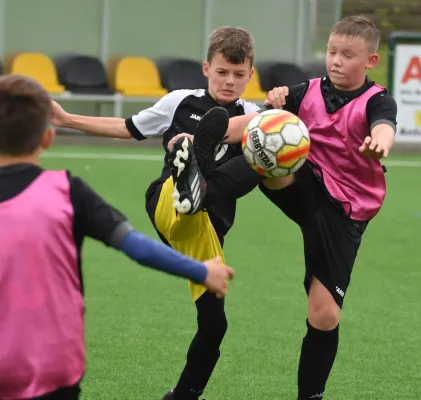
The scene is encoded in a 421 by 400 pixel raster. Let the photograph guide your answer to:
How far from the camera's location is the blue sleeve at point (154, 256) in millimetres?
3385

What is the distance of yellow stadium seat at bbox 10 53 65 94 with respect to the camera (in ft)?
58.4

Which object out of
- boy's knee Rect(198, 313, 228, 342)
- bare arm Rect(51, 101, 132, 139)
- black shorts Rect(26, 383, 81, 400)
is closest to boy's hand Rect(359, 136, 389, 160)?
boy's knee Rect(198, 313, 228, 342)

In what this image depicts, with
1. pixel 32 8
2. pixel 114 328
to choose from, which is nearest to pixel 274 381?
pixel 114 328

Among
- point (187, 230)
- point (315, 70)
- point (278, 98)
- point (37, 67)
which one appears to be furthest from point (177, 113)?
point (315, 70)

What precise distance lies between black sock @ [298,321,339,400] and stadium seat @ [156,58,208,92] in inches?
521

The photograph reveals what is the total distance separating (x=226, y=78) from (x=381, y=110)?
795mm

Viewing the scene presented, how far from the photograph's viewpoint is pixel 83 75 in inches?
712

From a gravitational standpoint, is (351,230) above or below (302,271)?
above

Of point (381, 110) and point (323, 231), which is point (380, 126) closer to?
point (381, 110)

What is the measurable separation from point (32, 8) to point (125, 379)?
13945 millimetres

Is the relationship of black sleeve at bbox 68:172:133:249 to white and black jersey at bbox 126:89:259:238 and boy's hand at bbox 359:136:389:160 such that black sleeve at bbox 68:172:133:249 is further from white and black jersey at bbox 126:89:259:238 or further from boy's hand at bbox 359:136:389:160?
white and black jersey at bbox 126:89:259:238

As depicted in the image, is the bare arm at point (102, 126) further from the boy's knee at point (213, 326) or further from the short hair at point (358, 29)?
the short hair at point (358, 29)

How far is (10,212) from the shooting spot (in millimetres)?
3293

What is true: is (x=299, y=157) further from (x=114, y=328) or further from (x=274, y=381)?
(x=114, y=328)
